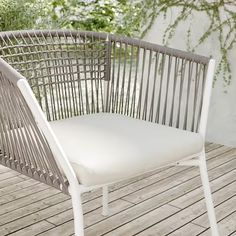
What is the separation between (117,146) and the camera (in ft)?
4.49

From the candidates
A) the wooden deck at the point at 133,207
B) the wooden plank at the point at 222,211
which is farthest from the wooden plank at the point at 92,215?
the wooden plank at the point at 222,211

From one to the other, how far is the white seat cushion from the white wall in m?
1.31

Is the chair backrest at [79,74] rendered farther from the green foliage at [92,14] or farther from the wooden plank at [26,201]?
the green foliage at [92,14]

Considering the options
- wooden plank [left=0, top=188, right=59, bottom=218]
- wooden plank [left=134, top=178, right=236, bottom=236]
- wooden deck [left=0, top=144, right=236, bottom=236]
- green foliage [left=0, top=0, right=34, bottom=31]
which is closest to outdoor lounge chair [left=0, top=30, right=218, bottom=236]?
wooden deck [left=0, top=144, right=236, bottom=236]

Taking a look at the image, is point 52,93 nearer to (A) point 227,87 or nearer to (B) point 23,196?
(B) point 23,196

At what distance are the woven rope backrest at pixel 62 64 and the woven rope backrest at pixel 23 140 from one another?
1.05 feet

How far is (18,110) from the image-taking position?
1.25 meters

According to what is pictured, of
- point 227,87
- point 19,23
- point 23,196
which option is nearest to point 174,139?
point 23,196

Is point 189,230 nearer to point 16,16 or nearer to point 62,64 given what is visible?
point 62,64

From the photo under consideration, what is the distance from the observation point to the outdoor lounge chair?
4.02 ft

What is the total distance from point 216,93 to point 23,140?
1.78 metres

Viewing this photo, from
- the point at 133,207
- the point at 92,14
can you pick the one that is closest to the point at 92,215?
the point at 133,207

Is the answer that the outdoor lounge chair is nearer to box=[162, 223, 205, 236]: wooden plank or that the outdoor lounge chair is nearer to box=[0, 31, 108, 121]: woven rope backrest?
box=[0, 31, 108, 121]: woven rope backrest

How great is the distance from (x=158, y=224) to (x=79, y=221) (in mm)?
718
